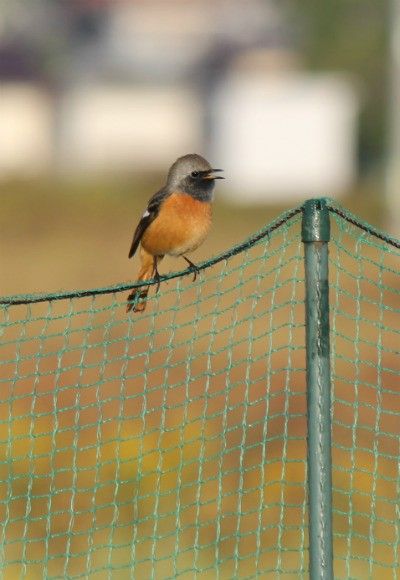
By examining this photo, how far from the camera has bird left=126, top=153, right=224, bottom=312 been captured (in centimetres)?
815

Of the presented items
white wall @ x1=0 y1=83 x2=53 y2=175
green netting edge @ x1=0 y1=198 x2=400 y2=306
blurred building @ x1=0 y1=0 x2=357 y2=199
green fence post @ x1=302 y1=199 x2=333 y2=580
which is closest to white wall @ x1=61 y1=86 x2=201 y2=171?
blurred building @ x1=0 y1=0 x2=357 y2=199

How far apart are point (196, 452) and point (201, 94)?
5731 centimetres

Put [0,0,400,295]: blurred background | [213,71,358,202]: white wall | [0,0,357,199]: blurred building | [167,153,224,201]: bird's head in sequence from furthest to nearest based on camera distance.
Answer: [0,0,357,199]: blurred building < [213,71,358,202]: white wall < [0,0,400,295]: blurred background < [167,153,224,201]: bird's head

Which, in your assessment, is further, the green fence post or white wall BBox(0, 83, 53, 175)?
white wall BBox(0, 83, 53, 175)

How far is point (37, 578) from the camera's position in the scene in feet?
26.6

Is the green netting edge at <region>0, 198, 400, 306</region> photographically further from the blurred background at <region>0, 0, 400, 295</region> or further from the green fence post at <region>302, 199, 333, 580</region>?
the blurred background at <region>0, 0, 400, 295</region>

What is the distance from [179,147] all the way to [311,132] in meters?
9.03

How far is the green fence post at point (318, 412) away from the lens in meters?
5.25

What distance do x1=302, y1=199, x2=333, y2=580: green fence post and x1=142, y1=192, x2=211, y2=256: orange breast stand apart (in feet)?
9.39

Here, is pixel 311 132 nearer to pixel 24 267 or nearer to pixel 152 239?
pixel 24 267

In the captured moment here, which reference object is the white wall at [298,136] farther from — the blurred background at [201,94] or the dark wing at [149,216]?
the dark wing at [149,216]

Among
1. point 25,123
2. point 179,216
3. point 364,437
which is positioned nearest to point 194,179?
point 179,216

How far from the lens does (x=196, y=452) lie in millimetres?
10805

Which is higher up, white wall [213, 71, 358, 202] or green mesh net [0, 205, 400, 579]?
white wall [213, 71, 358, 202]
